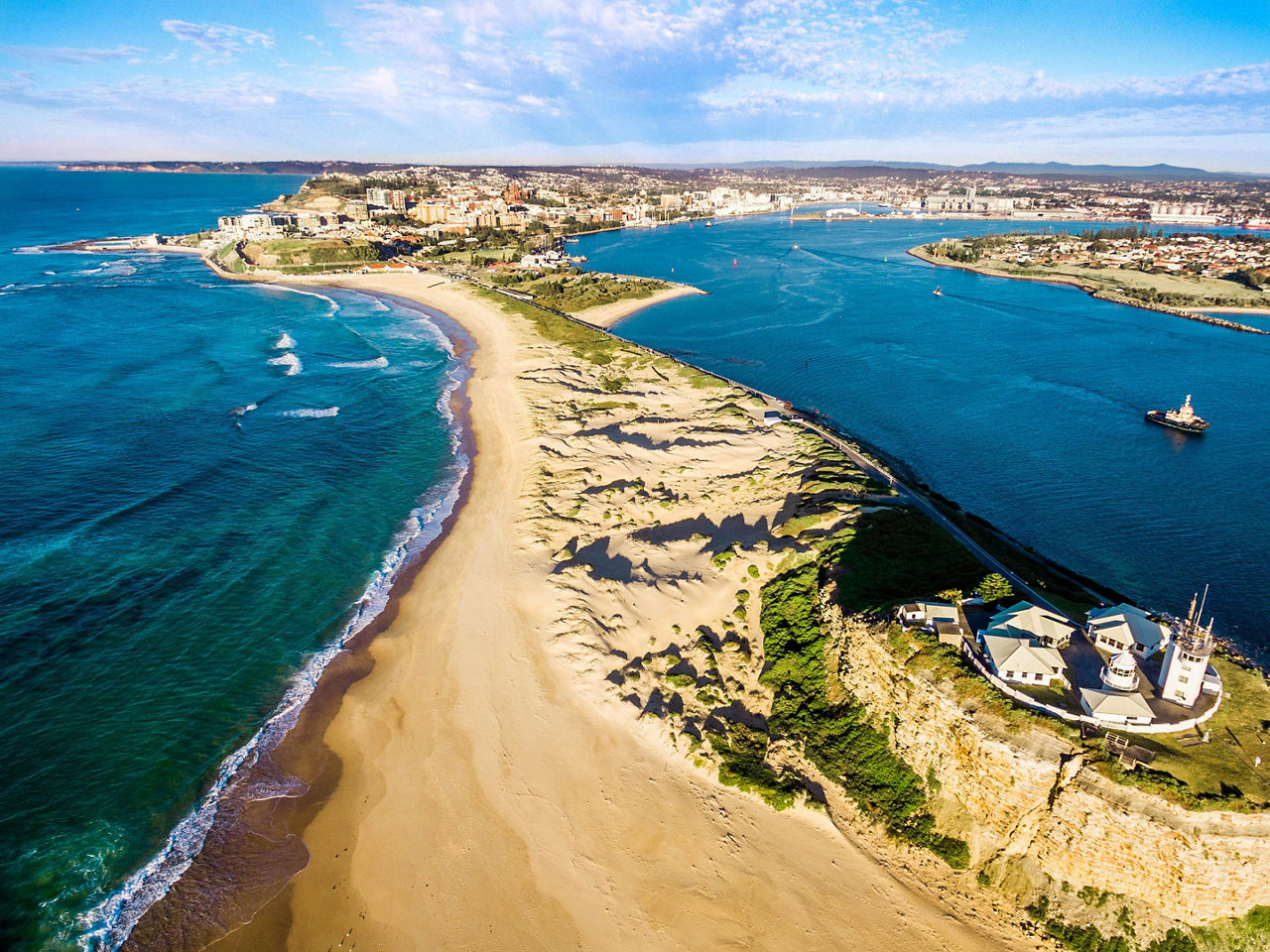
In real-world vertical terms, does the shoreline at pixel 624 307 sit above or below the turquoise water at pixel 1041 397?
above

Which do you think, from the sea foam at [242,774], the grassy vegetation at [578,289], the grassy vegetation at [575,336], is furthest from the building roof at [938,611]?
the grassy vegetation at [578,289]

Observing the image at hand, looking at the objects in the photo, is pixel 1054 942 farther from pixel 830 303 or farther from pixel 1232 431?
pixel 830 303

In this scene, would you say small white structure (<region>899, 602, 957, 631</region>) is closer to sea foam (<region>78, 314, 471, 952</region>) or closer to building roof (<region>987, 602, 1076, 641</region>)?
building roof (<region>987, 602, 1076, 641</region>)

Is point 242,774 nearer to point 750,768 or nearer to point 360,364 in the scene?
point 750,768

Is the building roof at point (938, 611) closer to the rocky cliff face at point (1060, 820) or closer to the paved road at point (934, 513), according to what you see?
the rocky cliff face at point (1060, 820)

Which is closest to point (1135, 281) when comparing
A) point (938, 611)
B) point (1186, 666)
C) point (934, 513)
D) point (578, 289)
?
point (578, 289)

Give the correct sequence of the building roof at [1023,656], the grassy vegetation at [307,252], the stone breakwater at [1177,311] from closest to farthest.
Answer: the building roof at [1023,656]
the stone breakwater at [1177,311]
the grassy vegetation at [307,252]

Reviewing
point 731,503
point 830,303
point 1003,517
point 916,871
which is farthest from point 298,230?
point 916,871
